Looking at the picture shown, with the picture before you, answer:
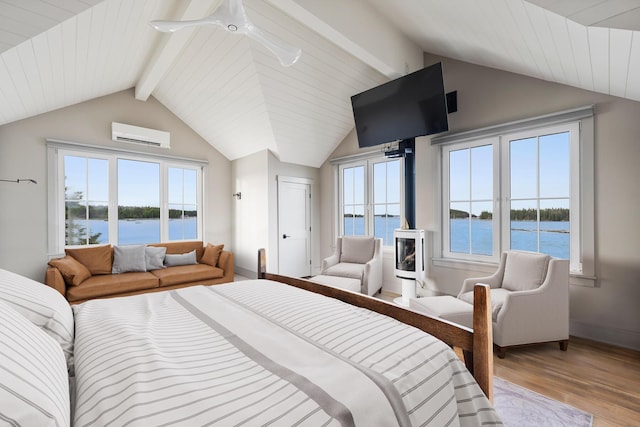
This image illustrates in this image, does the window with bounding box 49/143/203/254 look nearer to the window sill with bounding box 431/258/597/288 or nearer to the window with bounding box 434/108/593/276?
the window sill with bounding box 431/258/597/288

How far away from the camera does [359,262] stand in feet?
13.7

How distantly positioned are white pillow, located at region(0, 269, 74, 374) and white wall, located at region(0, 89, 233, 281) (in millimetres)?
3530

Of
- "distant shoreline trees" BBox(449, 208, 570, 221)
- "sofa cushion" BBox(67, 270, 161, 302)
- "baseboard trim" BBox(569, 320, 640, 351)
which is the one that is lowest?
"baseboard trim" BBox(569, 320, 640, 351)

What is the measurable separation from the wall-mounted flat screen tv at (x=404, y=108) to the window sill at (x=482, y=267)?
1.60 meters

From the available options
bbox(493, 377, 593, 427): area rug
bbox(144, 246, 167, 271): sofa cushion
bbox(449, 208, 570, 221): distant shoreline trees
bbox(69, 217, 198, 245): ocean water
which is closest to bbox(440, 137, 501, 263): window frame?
bbox(449, 208, 570, 221): distant shoreline trees

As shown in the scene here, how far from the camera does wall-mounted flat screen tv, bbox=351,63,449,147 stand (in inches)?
120

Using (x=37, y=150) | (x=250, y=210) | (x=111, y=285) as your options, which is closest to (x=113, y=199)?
(x=37, y=150)

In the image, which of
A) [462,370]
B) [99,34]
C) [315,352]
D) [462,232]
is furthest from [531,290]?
[99,34]

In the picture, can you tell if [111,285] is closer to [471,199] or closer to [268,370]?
[268,370]

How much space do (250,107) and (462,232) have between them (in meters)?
3.24

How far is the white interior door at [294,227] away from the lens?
4.95 metres

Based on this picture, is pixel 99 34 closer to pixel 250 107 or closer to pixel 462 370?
pixel 250 107

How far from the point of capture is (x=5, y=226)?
11.9 feet

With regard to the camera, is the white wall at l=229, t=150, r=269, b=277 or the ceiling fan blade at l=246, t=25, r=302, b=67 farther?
the white wall at l=229, t=150, r=269, b=277
